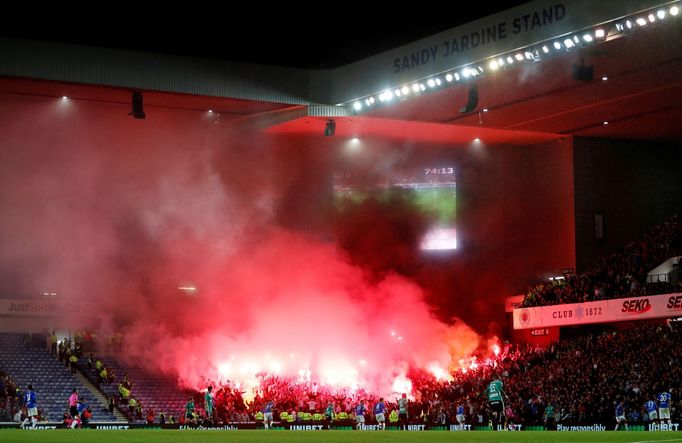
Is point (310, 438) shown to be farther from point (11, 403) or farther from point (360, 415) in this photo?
point (11, 403)

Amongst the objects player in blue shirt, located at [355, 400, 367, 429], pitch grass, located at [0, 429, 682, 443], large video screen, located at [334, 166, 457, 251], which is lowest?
player in blue shirt, located at [355, 400, 367, 429]

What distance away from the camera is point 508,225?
43375 millimetres

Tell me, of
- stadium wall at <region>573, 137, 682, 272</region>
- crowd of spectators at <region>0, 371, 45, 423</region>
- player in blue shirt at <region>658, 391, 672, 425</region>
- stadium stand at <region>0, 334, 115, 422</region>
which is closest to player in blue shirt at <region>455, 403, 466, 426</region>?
player in blue shirt at <region>658, 391, 672, 425</region>

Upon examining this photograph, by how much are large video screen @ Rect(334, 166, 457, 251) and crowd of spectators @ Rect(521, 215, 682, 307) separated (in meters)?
4.65

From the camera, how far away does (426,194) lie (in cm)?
4309

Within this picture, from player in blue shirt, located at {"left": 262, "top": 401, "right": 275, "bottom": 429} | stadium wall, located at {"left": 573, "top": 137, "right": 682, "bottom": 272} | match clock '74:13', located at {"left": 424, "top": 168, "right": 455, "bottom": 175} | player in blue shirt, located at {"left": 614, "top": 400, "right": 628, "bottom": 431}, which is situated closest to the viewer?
player in blue shirt, located at {"left": 614, "top": 400, "right": 628, "bottom": 431}

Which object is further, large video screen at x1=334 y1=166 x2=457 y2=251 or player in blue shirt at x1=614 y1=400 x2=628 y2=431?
large video screen at x1=334 y1=166 x2=457 y2=251

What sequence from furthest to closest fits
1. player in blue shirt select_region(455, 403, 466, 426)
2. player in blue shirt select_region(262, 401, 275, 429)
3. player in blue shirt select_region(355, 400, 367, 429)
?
player in blue shirt select_region(355, 400, 367, 429) < player in blue shirt select_region(455, 403, 466, 426) < player in blue shirt select_region(262, 401, 275, 429)

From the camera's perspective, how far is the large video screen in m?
42.4

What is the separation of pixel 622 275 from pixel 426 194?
29.8 ft

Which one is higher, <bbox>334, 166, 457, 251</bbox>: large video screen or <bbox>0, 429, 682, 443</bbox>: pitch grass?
<bbox>334, 166, 457, 251</bbox>: large video screen

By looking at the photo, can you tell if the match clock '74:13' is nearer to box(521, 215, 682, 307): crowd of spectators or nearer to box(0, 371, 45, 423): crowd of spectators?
box(521, 215, 682, 307): crowd of spectators

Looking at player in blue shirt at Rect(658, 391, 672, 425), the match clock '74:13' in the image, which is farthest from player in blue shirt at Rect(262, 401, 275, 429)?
the match clock '74:13'

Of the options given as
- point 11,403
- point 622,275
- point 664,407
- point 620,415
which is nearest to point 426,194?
point 622,275
